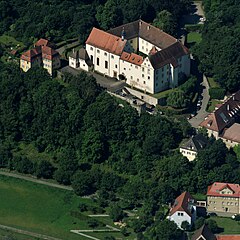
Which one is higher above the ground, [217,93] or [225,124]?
[217,93]

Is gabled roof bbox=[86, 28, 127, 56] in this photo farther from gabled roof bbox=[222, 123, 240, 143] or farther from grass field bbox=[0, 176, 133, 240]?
grass field bbox=[0, 176, 133, 240]

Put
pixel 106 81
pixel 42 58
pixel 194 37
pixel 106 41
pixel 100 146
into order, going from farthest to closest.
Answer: pixel 194 37 → pixel 42 58 → pixel 106 41 → pixel 106 81 → pixel 100 146

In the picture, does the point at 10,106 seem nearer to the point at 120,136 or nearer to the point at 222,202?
the point at 120,136

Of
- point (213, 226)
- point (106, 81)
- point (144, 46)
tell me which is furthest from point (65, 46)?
point (213, 226)

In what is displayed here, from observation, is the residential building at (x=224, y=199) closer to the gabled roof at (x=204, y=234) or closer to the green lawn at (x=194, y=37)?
the gabled roof at (x=204, y=234)

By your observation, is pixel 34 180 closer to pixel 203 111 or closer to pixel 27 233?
pixel 27 233

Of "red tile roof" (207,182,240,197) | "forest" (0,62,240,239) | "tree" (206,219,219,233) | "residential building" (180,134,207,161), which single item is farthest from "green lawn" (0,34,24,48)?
"tree" (206,219,219,233)
